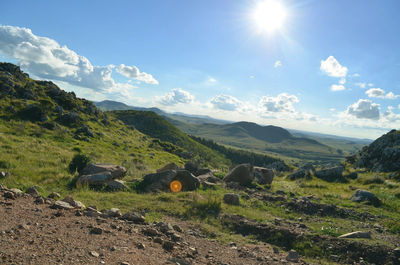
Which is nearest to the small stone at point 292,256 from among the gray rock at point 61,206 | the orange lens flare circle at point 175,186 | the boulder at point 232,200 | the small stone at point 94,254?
the small stone at point 94,254

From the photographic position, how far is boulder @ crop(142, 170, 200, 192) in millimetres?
17688

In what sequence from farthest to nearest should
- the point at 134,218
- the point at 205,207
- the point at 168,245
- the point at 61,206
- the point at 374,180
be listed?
the point at 374,180, the point at 205,207, the point at 134,218, the point at 61,206, the point at 168,245

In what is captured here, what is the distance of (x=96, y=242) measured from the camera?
22.7 feet

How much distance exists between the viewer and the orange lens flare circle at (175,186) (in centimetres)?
1827

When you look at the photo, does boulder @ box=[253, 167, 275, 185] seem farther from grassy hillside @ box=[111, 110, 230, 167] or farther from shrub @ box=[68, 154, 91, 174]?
grassy hillside @ box=[111, 110, 230, 167]

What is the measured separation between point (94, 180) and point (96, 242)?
33.3 feet

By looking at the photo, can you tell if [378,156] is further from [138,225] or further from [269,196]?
[138,225]

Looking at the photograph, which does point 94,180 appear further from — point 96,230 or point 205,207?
point 96,230

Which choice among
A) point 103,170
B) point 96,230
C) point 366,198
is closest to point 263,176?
point 366,198

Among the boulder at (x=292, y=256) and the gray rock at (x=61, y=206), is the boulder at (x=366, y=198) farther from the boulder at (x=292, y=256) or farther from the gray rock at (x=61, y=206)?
the gray rock at (x=61, y=206)

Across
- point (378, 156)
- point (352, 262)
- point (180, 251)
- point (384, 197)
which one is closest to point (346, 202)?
point (384, 197)

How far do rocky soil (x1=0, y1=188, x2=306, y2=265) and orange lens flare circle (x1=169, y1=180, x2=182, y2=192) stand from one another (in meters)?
7.71

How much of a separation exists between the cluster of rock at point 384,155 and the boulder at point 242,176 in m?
22.8

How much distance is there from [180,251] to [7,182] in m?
12.5
